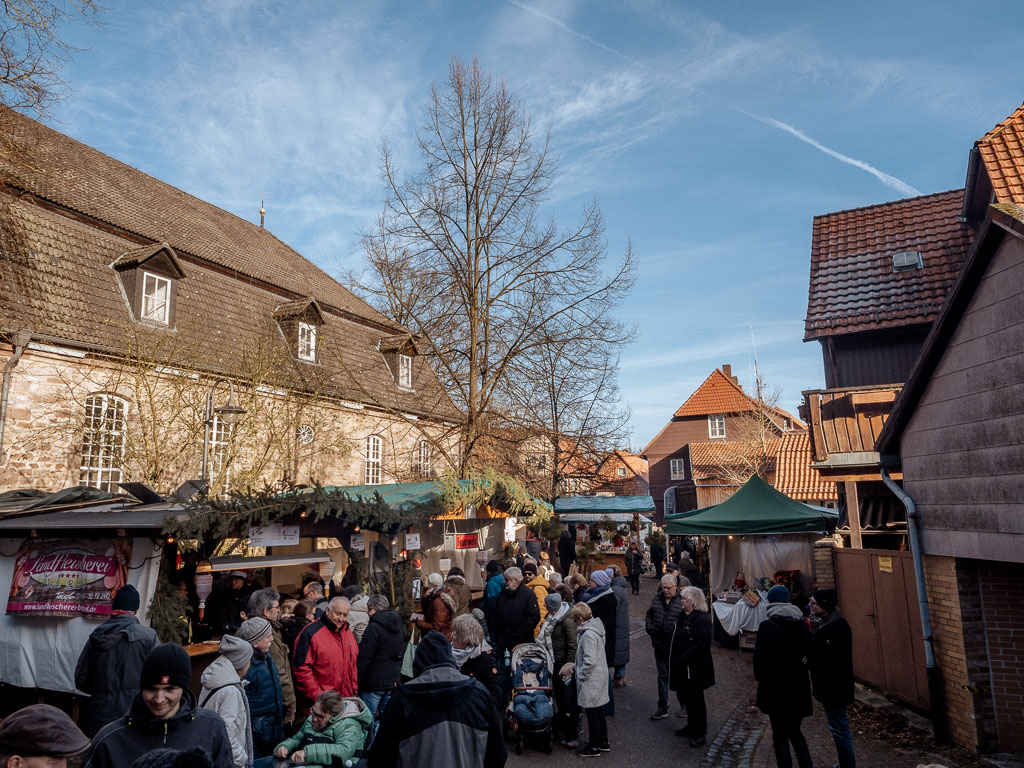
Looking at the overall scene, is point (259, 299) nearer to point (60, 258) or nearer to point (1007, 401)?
point (60, 258)

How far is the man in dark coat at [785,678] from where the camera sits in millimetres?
6344

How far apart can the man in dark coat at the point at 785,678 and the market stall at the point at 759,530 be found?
257 inches

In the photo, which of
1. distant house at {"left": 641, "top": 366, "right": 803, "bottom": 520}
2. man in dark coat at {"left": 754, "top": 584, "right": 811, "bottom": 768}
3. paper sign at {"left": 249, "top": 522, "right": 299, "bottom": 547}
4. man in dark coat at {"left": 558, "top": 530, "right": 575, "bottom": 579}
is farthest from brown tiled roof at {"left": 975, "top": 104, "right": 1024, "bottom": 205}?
distant house at {"left": 641, "top": 366, "right": 803, "bottom": 520}

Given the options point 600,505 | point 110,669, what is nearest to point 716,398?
point 600,505

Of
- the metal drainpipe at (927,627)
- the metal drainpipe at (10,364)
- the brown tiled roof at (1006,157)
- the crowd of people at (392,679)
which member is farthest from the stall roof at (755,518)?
the metal drainpipe at (10,364)

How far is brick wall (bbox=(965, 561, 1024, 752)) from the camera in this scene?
7039 millimetres

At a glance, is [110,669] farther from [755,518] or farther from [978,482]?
[755,518]

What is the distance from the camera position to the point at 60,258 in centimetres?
1423

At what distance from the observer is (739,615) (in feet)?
43.1

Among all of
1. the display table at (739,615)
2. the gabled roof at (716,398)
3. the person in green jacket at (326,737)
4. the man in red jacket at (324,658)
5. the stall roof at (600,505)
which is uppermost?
the gabled roof at (716,398)

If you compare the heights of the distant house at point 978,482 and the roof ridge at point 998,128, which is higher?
the roof ridge at point 998,128

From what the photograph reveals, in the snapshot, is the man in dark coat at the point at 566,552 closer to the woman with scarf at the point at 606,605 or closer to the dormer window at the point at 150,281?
the woman with scarf at the point at 606,605

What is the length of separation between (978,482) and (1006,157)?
21.8 ft

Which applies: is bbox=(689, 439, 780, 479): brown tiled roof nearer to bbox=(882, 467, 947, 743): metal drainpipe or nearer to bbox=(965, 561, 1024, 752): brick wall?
bbox=(882, 467, 947, 743): metal drainpipe
